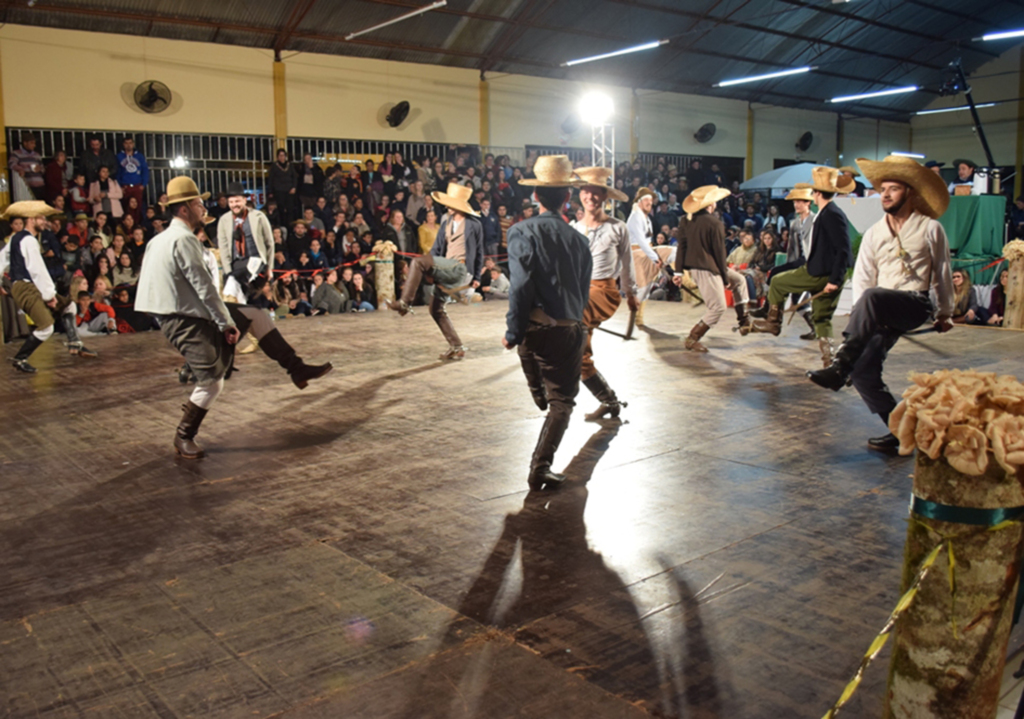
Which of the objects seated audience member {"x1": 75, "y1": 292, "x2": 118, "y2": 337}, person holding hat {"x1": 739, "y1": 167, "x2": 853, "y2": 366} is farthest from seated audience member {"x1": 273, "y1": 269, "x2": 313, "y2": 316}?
person holding hat {"x1": 739, "y1": 167, "x2": 853, "y2": 366}

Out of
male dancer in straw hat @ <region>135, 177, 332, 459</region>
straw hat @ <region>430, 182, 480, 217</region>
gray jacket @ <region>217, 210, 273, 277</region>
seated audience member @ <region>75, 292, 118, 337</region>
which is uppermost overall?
straw hat @ <region>430, 182, 480, 217</region>

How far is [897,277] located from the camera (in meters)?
5.34

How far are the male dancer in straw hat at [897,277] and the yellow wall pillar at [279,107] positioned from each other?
14.7 metres

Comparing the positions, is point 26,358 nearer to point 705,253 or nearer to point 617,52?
point 705,253

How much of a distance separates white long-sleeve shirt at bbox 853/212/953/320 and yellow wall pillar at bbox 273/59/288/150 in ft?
48.1

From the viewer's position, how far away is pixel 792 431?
19.4 feet

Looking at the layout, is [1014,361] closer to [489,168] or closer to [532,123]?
[489,168]

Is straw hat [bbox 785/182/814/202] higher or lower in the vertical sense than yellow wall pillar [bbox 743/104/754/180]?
lower

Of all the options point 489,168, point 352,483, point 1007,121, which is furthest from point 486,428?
point 1007,121

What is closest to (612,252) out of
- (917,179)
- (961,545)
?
(917,179)

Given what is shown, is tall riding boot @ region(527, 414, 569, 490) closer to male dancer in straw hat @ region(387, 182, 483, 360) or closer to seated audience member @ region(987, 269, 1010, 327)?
male dancer in straw hat @ region(387, 182, 483, 360)

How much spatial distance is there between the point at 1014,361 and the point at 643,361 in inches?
144

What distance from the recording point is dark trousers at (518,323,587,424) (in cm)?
468

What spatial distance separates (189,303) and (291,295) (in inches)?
334
